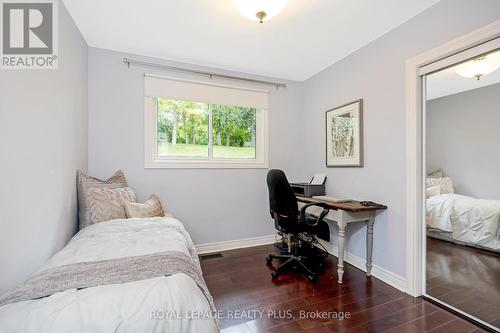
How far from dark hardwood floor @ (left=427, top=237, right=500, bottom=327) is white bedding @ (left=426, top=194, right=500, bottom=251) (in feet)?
0.47

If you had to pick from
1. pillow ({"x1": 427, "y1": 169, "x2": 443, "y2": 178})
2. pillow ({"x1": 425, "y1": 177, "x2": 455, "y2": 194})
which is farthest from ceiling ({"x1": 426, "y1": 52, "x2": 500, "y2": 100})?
pillow ({"x1": 425, "y1": 177, "x2": 455, "y2": 194})

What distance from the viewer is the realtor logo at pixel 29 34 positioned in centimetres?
134

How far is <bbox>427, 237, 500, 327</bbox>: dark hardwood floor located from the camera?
5.80 feet

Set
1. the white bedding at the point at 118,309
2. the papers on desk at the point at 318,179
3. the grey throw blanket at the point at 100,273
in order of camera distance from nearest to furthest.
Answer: the white bedding at the point at 118,309 < the grey throw blanket at the point at 100,273 < the papers on desk at the point at 318,179

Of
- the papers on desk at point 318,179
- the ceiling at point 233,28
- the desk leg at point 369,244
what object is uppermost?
the ceiling at point 233,28

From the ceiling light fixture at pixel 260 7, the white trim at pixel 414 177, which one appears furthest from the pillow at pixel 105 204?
the white trim at pixel 414 177

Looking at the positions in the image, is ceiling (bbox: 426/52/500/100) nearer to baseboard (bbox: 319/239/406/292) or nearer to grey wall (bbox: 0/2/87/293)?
baseboard (bbox: 319/239/406/292)

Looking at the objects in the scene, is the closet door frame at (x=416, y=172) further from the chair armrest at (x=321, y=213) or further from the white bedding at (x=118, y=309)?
the white bedding at (x=118, y=309)

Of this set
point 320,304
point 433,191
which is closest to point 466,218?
point 433,191

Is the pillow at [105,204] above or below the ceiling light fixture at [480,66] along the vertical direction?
below

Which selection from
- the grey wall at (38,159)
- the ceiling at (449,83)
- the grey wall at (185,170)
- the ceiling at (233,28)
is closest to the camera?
the grey wall at (38,159)

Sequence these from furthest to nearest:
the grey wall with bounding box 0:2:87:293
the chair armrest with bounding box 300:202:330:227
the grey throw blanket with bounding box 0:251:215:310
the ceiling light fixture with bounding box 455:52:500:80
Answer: the chair armrest with bounding box 300:202:330:227 < the ceiling light fixture with bounding box 455:52:500:80 < the grey wall with bounding box 0:2:87:293 < the grey throw blanket with bounding box 0:251:215:310

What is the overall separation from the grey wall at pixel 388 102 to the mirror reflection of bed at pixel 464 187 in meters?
0.28

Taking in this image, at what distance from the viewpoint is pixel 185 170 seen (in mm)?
2912
